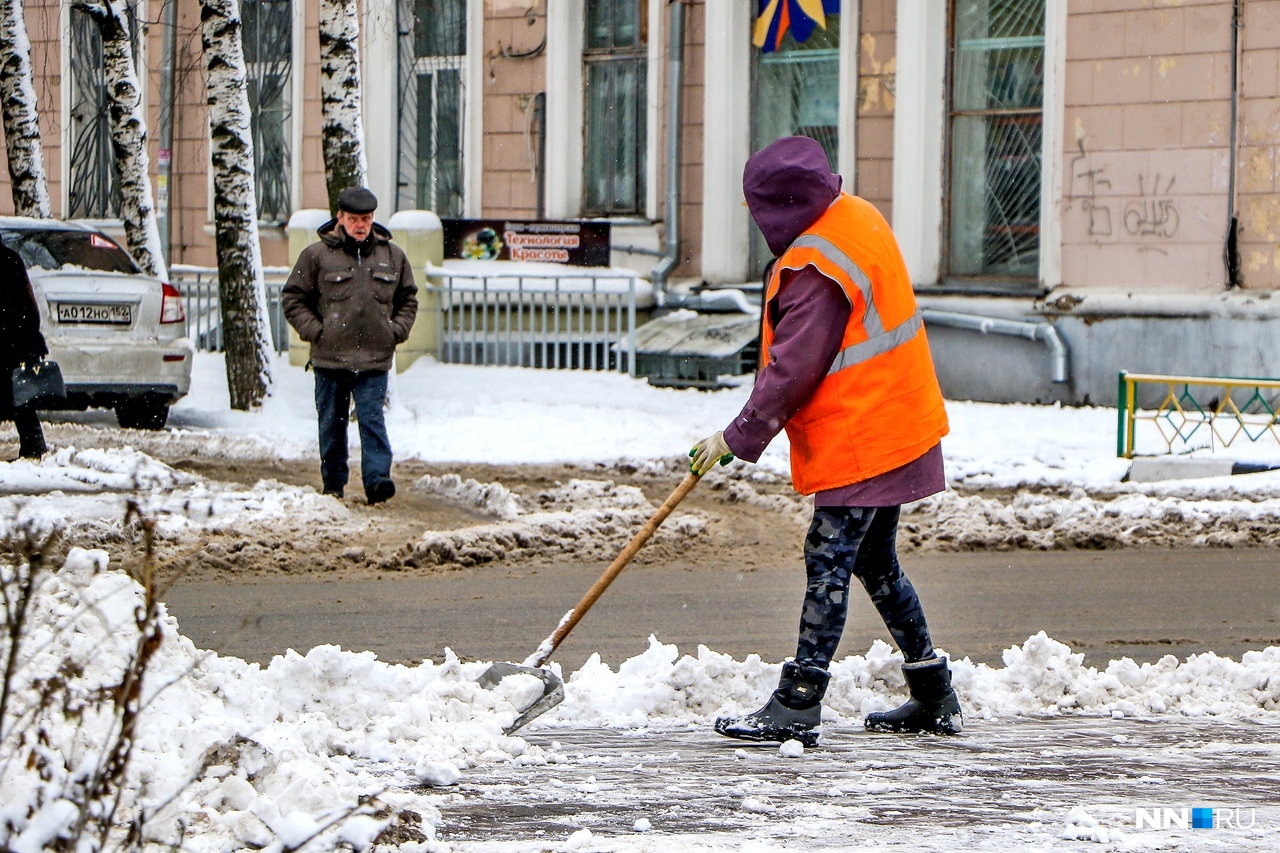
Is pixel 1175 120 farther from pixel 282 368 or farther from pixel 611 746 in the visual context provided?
pixel 611 746

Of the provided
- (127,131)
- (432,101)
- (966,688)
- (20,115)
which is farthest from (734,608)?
(20,115)

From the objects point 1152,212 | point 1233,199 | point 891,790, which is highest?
point 1233,199

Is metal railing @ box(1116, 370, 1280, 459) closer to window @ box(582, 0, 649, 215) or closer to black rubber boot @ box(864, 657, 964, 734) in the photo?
window @ box(582, 0, 649, 215)

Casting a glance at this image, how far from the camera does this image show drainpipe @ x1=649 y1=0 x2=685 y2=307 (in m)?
17.0

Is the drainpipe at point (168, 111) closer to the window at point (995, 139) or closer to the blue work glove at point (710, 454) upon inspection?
the window at point (995, 139)

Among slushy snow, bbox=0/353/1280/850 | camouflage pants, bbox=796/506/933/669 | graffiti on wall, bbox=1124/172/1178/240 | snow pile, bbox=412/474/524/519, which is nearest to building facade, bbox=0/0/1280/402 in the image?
graffiti on wall, bbox=1124/172/1178/240

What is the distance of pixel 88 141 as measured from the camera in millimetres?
21438

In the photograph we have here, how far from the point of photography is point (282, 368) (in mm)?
16953

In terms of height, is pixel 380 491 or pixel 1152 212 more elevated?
pixel 1152 212

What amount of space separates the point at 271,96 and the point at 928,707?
53.4ft

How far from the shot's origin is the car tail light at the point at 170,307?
13.6 metres

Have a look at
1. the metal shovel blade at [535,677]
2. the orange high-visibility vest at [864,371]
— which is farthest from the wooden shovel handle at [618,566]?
Result: the orange high-visibility vest at [864,371]

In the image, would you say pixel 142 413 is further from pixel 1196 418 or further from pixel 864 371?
pixel 864 371

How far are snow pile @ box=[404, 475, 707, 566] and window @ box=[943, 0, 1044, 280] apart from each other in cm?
666
